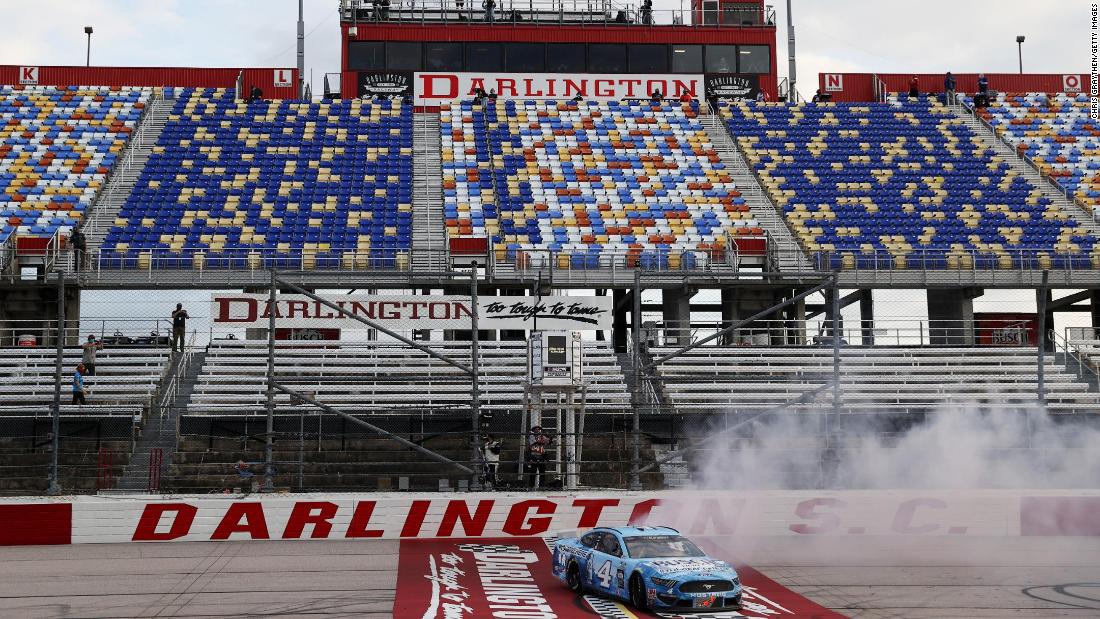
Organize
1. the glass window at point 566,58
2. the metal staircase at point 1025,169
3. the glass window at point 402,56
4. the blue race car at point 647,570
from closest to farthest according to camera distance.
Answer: the blue race car at point 647,570 < the metal staircase at point 1025,169 < the glass window at point 402,56 < the glass window at point 566,58

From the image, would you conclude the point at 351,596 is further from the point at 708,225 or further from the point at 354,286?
the point at 708,225

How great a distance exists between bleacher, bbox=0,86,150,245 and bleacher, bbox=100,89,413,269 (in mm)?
1392

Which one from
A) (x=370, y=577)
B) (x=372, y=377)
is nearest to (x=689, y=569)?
(x=370, y=577)

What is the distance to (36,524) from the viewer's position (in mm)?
19172

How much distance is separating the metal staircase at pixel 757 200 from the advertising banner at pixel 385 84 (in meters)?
10.9

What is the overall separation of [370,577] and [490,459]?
700 centimetres

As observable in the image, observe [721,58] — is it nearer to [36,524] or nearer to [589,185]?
[589,185]

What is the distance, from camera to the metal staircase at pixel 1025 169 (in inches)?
1451

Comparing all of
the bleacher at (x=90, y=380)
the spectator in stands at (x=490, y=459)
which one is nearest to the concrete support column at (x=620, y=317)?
the spectator in stands at (x=490, y=459)

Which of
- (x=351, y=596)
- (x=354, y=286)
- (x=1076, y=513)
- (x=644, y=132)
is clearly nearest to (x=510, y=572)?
(x=351, y=596)

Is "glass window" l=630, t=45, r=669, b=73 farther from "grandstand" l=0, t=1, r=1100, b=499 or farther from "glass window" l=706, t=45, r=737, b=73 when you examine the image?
"glass window" l=706, t=45, r=737, b=73

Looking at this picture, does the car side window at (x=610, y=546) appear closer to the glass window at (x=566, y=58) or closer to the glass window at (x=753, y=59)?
the glass window at (x=566, y=58)

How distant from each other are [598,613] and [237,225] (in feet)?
76.4

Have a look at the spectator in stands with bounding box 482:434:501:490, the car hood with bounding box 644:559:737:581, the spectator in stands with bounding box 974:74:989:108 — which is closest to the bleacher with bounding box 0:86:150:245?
the spectator in stands with bounding box 482:434:501:490
